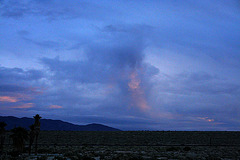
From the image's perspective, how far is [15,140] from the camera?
3534 cm

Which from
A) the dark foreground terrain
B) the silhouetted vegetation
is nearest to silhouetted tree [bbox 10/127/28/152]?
the silhouetted vegetation

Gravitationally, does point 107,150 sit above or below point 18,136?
below

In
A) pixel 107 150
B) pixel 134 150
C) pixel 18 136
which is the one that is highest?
pixel 18 136

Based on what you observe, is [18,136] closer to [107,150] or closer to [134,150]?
[107,150]

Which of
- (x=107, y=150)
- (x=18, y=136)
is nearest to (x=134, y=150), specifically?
(x=107, y=150)

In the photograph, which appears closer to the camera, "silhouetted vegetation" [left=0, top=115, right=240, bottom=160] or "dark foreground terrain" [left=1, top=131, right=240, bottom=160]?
"silhouetted vegetation" [left=0, top=115, right=240, bottom=160]

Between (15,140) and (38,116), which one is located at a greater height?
(38,116)

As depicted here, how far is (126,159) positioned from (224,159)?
14.2 m

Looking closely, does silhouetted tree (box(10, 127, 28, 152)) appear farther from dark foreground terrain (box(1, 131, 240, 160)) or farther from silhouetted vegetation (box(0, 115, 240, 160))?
dark foreground terrain (box(1, 131, 240, 160))

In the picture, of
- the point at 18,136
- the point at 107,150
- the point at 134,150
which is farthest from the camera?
the point at 134,150

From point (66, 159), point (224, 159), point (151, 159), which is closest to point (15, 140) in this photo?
point (66, 159)

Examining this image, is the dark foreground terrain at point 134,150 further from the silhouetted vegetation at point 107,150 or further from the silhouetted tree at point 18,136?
the silhouetted tree at point 18,136

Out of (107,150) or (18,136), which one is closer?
(18,136)

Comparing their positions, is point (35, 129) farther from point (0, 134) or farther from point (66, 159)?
point (66, 159)
